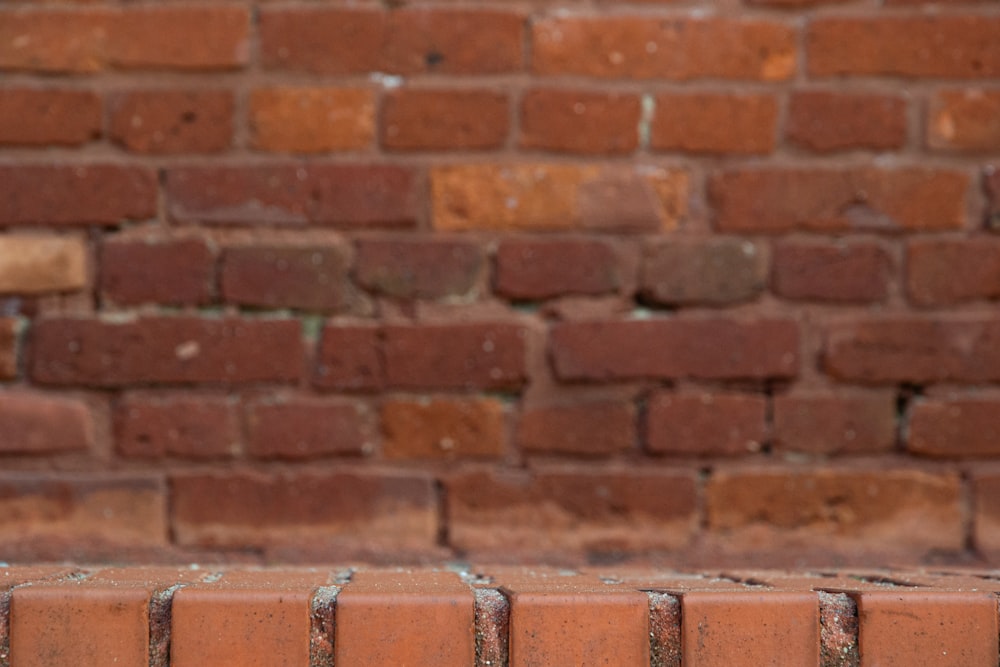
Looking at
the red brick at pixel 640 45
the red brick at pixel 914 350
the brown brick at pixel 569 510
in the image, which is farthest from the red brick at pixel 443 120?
the red brick at pixel 914 350

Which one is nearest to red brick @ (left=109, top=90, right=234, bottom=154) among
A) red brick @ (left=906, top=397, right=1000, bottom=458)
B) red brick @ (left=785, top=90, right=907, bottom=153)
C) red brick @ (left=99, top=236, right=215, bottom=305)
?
Answer: red brick @ (left=99, top=236, right=215, bottom=305)

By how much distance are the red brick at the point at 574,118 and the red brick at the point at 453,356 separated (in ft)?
1.03

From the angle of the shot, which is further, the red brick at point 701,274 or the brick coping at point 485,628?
the red brick at point 701,274

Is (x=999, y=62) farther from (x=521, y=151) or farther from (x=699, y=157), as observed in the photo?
(x=521, y=151)

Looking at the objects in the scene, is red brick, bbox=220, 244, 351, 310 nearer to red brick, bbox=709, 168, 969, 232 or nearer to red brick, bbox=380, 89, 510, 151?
red brick, bbox=380, 89, 510, 151

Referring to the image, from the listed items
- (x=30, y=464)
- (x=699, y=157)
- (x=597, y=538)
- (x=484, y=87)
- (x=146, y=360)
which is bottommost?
(x=597, y=538)

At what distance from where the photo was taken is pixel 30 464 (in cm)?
123

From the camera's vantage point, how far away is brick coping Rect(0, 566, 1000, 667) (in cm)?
68

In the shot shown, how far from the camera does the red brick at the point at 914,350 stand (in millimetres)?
1234

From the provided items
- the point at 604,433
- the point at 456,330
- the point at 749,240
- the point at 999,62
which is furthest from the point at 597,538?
the point at 999,62

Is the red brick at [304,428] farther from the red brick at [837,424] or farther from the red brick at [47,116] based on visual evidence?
the red brick at [837,424]

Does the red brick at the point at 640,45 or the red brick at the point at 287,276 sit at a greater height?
the red brick at the point at 640,45

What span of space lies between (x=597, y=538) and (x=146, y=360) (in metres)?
0.77

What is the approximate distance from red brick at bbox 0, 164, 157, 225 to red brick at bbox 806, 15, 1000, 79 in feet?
3.66
